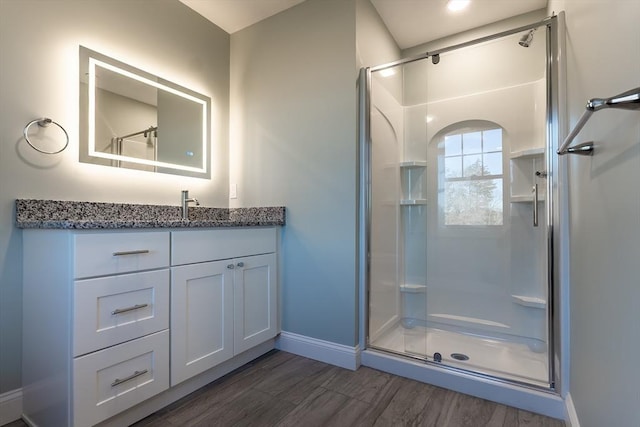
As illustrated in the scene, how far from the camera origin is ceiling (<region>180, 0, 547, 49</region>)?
7.03ft

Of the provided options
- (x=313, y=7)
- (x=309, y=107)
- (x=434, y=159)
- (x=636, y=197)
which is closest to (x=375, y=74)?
(x=309, y=107)

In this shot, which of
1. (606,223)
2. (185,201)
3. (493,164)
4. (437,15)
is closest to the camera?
(606,223)

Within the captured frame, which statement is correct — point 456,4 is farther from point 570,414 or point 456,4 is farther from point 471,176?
point 570,414

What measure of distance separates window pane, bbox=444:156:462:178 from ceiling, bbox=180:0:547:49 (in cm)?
103

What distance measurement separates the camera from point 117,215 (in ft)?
5.82

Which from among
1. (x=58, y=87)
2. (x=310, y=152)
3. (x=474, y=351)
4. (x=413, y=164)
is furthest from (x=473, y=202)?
(x=58, y=87)

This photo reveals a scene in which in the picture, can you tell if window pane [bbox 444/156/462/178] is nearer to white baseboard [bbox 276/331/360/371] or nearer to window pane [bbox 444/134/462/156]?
window pane [bbox 444/134/462/156]

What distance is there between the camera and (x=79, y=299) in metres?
1.13

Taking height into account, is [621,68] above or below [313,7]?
below

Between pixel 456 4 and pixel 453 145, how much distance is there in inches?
39.2

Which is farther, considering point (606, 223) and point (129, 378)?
point (129, 378)

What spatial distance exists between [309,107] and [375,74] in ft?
1.60

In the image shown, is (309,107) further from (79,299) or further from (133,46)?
(79,299)

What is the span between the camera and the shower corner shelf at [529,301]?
84.7 inches
